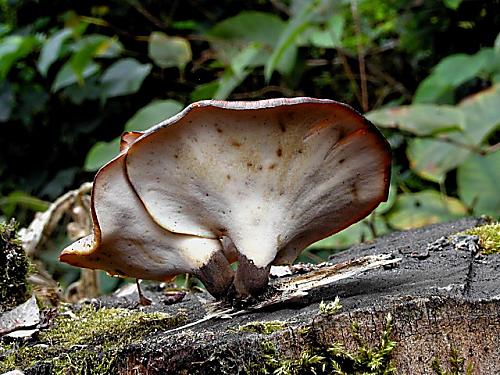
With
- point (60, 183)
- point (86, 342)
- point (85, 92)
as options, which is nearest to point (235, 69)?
point (85, 92)

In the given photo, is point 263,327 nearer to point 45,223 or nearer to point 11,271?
point 11,271

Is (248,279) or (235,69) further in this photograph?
(235,69)

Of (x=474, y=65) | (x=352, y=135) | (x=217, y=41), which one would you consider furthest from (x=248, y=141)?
(x=217, y=41)

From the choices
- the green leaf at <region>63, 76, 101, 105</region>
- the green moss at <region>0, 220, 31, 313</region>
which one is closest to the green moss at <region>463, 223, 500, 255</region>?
the green moss at <region>0, 220, 31, 313</region>

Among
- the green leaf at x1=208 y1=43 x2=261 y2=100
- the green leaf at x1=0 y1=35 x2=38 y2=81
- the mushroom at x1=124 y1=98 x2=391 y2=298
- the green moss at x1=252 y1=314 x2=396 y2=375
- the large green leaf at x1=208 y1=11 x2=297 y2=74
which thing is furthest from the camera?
the green leaf at x1=0 y1=35 x2=38 y2=81

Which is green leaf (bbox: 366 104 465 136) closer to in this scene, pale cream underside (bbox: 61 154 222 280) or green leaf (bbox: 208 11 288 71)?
green leaf (bbox: 208 11 288 71)

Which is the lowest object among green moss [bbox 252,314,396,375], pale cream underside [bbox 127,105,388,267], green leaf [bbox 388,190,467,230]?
green leaf [bbox 388,190,467,230]
